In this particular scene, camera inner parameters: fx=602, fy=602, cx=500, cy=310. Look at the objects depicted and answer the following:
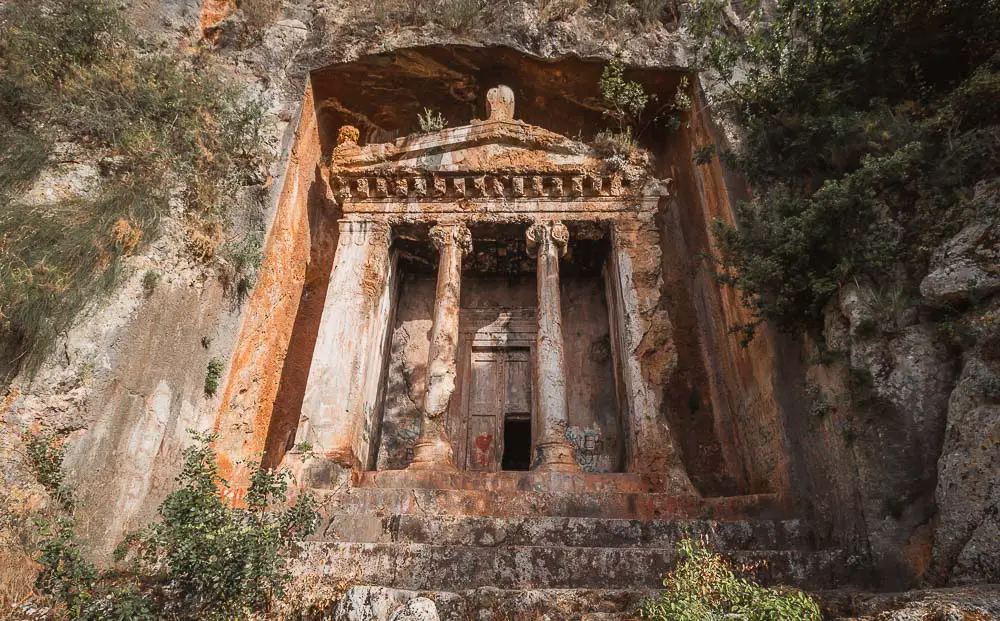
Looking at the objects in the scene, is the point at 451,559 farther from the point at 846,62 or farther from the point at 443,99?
the point at 443,99

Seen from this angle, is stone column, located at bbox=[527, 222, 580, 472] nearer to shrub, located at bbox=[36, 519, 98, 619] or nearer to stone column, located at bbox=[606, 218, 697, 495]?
stone column, located at bbox=[606, 218, 697, 495]

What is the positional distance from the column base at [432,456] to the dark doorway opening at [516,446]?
7.99 ft

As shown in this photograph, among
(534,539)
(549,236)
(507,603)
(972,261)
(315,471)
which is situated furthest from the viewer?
(549,236)

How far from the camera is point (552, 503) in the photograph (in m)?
6.66

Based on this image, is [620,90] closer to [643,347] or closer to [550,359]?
[643,347]

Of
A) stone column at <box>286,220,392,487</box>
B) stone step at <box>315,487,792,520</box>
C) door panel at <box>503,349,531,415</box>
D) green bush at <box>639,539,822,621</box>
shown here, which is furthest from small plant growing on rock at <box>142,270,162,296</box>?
green bush at <box>639,539,822,621</box>

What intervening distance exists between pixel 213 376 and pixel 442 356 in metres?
2.83

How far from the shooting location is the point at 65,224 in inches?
230

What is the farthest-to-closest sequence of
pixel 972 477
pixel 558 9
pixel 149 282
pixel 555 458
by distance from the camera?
pixel 558 9
pixel 555 458
pixel 149 282
pixel 972 477

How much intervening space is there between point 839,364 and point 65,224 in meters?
7.40

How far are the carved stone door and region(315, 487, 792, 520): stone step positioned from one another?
2524 mm

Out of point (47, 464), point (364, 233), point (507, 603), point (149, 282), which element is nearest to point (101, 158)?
point (149, 282)

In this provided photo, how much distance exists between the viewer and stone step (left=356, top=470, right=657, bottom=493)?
22.8ft

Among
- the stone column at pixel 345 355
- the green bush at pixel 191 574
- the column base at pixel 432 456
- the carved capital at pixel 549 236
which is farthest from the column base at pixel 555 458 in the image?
the green bush at pixel 191 574
